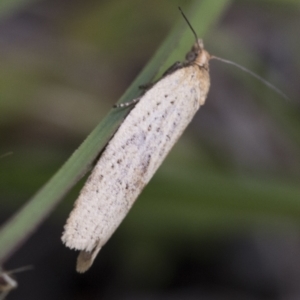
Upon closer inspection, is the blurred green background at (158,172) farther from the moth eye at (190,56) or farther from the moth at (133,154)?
the moth eye at (190,56)

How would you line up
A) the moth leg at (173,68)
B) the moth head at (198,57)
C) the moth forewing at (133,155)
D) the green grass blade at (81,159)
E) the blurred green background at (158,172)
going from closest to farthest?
the green grass blade at (81,159) → the moth forewing at (133,155) → the moth leg at (173,68) → the moth head at (198,57) → the blurred green background at (158,172)

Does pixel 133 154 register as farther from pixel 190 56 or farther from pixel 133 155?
pixel 190 56

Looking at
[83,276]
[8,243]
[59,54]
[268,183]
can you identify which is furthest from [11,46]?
[8,243]

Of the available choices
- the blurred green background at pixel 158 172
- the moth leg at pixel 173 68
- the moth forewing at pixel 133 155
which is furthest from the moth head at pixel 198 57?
the blurred green background at pixel 158 172

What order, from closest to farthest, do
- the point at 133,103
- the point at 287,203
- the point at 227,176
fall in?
the point at 133,103
the point at 287,203
the point at 227,176

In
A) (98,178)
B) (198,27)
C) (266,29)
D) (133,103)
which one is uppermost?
(266,29)

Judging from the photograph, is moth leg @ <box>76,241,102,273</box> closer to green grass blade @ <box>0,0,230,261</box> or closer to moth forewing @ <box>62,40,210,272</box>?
moth forewing @ <box>62,40,210,272</box>

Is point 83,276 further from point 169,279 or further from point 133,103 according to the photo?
point 133,103
